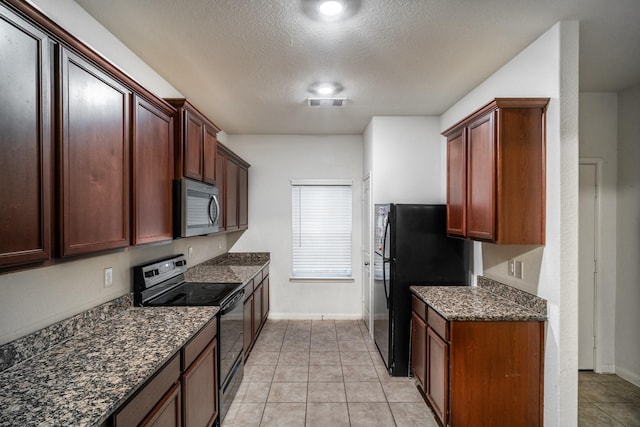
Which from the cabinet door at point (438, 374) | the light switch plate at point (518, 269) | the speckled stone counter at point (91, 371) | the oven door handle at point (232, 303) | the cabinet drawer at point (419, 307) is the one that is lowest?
the cabinet door at point (438, 374)

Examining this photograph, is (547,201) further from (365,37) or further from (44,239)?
(44,239)

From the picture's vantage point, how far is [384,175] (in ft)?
12.6

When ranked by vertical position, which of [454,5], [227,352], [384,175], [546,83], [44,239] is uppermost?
[454,5]

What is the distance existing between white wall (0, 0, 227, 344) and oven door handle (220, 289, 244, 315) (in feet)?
2.19

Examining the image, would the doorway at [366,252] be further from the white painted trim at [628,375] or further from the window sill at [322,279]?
the white painted trim at [628,375]

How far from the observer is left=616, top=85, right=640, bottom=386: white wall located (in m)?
3.01

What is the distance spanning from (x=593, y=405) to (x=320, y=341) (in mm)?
2556

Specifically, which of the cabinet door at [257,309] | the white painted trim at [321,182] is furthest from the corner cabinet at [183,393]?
the white painted trim at [321,182]

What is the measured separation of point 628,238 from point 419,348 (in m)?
2.19

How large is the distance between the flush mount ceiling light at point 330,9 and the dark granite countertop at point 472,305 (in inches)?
76.6

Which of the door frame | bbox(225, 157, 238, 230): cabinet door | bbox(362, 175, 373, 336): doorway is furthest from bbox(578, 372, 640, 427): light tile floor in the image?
bbox(225, 157, 238, 230): cabinet door

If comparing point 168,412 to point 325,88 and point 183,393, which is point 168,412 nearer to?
point 183,393

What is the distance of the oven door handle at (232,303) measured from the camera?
7.72 ft

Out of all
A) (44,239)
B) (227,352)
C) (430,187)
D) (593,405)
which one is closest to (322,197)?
(430,187)
